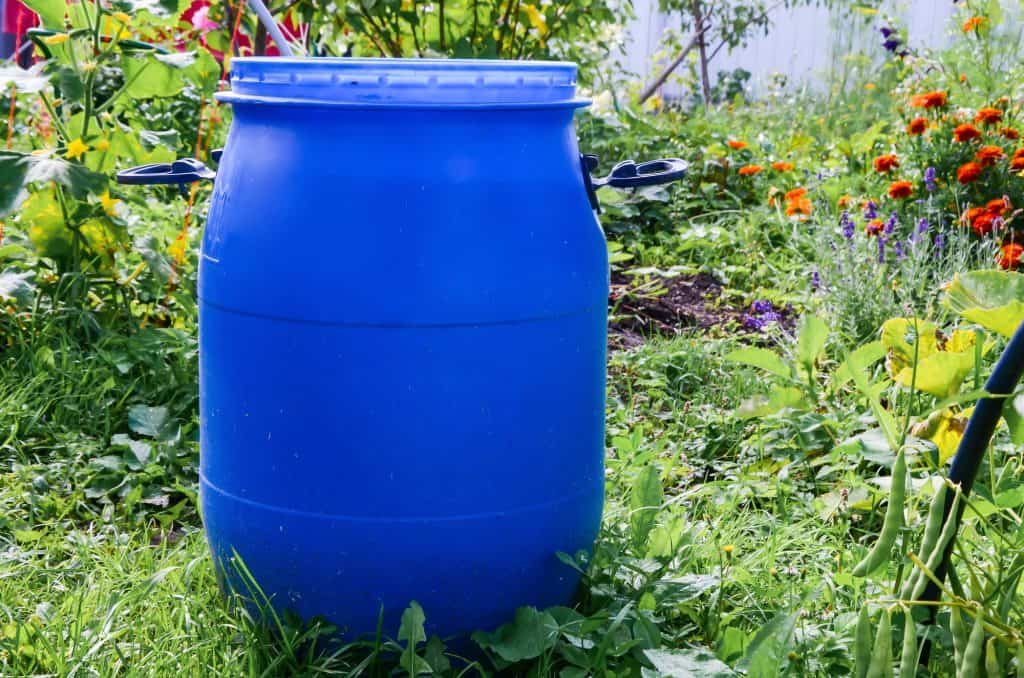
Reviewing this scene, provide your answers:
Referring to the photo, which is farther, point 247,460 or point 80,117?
point 80,117

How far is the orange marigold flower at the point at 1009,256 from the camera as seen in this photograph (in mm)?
3135

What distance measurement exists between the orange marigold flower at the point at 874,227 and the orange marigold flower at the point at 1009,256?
0.34 m

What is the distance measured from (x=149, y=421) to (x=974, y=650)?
5.80ft

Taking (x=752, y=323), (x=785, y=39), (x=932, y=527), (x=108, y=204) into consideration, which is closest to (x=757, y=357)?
(x=932, y=527)

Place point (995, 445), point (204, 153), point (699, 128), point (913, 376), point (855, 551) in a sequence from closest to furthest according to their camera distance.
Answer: point (913, 376) < point (855, 551) < point (995, 445) < point (204, 153) < point (699, 128)

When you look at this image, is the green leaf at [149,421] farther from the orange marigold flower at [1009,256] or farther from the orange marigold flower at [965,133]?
the orange marigold flower at [965,133]

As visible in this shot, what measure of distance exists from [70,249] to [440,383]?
5.48 ft

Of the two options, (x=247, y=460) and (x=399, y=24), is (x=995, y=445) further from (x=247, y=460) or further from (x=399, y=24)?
(x=399, y=24)

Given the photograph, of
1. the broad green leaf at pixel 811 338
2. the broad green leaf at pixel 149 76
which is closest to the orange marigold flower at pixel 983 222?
the broad green leaf at pixel 811 338

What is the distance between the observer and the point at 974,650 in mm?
1516

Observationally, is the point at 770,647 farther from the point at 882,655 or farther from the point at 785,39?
the point at 785,39

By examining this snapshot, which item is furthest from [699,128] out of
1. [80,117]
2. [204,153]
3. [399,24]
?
[80,117]

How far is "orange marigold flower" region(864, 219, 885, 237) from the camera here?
11.4 ft

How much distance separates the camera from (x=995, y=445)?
247cm
